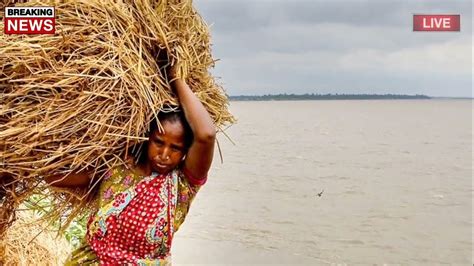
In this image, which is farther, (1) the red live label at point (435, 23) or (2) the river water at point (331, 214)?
(2) the river water at point (331, 214)

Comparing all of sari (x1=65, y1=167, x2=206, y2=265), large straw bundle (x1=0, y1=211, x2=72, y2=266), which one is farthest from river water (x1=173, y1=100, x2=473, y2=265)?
sari (x1=65, y1=167, x2=206, y2=265)

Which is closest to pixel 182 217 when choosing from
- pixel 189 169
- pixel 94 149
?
pixel 189 169

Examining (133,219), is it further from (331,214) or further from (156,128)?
(331,214)

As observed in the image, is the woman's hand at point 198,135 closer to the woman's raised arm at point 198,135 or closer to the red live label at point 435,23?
the woman's raised arm at point 198,135

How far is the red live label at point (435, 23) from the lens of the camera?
5.45 metres

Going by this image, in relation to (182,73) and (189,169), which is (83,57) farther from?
(189,169)

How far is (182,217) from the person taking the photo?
2221 millimetres

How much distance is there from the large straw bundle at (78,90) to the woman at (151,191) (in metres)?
0.06

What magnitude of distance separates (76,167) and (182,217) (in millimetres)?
374

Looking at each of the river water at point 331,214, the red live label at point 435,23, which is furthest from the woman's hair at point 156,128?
the river water at point 331,214

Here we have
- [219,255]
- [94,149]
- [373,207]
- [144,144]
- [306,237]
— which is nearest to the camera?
[94,149]

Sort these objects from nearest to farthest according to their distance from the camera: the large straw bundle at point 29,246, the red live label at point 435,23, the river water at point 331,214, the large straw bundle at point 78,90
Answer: the large straw bundle at point 78,90 → the large straw bundle at point 29,246 → the red live label at point 435,23 → the river water at point 331,214

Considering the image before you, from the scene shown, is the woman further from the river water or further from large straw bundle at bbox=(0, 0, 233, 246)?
→ the river water

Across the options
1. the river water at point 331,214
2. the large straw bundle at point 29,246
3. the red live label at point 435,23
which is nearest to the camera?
the large straw bundle at point 29,246
